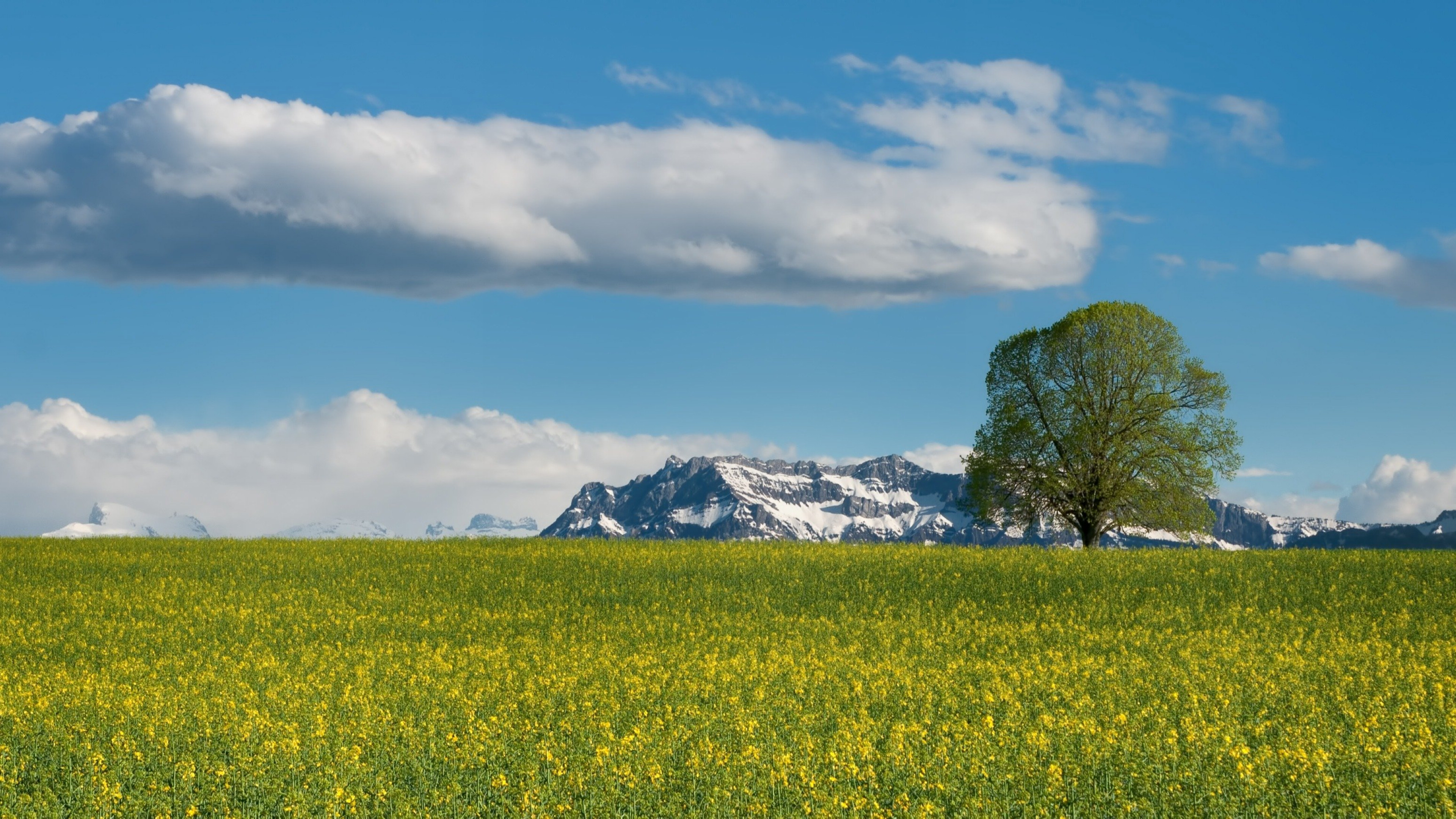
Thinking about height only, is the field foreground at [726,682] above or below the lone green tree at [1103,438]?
below

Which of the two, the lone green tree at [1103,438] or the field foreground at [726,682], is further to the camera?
the lone green tree at [1103,438]

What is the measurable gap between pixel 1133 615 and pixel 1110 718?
1292cm

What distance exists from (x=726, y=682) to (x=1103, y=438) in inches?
1230

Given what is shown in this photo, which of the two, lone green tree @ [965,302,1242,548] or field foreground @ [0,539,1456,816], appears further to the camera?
lone green tree @ [965,302,1242,548]

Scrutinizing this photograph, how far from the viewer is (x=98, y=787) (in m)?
13.1

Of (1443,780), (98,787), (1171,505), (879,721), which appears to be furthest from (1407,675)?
(1171,505)

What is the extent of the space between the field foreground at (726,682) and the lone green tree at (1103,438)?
315 inches

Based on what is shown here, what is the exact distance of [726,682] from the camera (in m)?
18.2

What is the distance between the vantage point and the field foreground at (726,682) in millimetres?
12273

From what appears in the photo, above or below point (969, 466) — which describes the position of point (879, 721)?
below

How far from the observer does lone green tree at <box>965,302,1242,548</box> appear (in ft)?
148

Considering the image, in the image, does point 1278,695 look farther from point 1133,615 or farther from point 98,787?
point 98,787

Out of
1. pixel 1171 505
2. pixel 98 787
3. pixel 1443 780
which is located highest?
pixel 1171 505

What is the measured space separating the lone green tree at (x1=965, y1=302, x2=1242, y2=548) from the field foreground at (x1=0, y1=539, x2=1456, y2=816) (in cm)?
799
